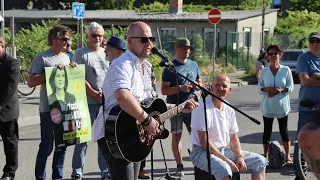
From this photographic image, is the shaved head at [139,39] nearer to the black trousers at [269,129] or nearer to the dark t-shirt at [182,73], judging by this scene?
the dark t-shirt at [182,73]

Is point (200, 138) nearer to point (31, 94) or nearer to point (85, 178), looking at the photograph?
point (85, 178)

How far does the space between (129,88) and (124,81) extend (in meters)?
0.08

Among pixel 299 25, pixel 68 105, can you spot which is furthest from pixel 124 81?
pixel 299 25

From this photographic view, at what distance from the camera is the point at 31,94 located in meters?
17.8

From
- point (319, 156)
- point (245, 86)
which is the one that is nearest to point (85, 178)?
point (319, 156)

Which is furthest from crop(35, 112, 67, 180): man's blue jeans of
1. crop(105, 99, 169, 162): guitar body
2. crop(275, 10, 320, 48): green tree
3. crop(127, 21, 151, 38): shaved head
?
crop(275, 10, 320, 48): green tree

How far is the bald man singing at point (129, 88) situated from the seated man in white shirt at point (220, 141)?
1274 millimetres

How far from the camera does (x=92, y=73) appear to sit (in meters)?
7.32

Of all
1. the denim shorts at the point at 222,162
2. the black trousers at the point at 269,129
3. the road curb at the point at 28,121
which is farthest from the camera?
the road curb at the point at 28,121

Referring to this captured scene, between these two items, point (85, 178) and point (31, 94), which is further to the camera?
point (31, 94)

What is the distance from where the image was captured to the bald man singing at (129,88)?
4621 mm

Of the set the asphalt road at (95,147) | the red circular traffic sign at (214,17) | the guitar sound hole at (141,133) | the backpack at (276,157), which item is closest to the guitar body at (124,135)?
the guitar sound hole at (141,133)

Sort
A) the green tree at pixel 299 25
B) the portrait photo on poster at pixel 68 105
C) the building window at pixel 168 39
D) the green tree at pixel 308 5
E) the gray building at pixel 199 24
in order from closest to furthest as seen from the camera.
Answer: the portrait photo on poster at pixel 68 105, the building window at pixel 168 39, the gray building at pixel 199 24, the green tree at pixel 299 25, the green tree at pixel 308 5

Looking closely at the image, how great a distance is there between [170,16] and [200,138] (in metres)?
37.6
